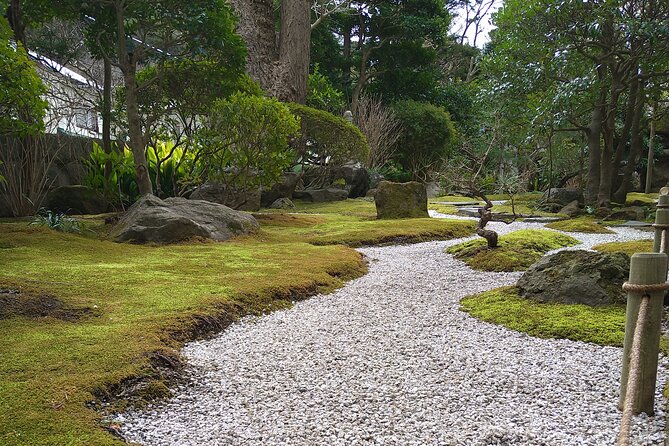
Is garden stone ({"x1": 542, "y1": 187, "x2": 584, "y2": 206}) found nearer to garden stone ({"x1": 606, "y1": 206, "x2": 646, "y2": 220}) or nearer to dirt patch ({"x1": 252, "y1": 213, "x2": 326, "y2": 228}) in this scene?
garden stone ({"x1": 606, "y1": 206, "x2": 646, "y2": 220})

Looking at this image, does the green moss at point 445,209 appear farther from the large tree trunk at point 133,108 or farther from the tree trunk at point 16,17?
the tree trunk at point 16,17

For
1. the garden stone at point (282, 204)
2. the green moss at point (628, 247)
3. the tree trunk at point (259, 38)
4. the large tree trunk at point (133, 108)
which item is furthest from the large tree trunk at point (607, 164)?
the large tree trunk at point (133, 108)

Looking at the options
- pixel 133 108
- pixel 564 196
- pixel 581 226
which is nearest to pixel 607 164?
pixel 564 196

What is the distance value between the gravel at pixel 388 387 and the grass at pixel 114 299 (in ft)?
0.68

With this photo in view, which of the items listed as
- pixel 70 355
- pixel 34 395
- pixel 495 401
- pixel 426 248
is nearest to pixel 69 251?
pixel 70 355

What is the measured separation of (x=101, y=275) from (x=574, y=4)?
6.97 m

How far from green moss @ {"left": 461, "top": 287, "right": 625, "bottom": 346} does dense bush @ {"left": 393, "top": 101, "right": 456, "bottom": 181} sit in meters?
13.1

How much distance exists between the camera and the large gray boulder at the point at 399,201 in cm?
915

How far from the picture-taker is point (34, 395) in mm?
2062

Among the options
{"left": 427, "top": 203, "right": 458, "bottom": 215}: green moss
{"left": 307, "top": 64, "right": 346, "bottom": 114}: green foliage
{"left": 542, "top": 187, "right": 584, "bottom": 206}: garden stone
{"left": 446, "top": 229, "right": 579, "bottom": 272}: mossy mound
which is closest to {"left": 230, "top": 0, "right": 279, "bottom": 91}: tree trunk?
{"left": 307, "top": 64, "right": 346, "bottom": 114}: green foliage

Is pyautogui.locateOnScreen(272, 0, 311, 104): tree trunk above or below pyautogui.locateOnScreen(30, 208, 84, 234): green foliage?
above

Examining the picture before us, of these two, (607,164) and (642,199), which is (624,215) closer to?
(607,164)

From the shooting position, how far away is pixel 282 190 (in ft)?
38.3

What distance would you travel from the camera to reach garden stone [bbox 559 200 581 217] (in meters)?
10.0
